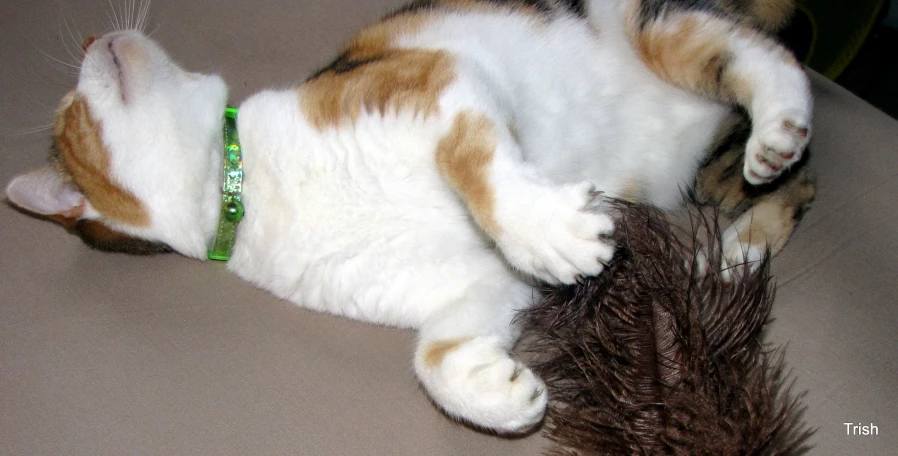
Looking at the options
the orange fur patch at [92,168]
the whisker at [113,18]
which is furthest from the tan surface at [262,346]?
the whisker at [113,18]

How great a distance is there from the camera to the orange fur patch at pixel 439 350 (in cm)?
101

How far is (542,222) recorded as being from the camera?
0.88 meters

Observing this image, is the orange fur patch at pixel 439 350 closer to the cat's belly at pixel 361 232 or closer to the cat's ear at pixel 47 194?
the cat's belly at pixel 361 232

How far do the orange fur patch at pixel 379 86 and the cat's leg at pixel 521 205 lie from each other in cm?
9

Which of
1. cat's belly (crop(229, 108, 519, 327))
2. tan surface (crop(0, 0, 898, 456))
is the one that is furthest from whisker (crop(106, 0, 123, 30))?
cat's belly (crop(229, 108, 519, 327))

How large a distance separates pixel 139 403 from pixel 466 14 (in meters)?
0.97

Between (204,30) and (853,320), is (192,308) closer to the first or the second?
(204,30)

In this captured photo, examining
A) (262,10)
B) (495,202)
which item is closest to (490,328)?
(495,202)

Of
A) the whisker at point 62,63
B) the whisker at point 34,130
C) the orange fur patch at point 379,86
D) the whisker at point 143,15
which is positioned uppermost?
the whisker at point 143,15

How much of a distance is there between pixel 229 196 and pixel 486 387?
1.91ft

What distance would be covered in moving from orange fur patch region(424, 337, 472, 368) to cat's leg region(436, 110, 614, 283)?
19 cm

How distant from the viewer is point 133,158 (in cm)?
114

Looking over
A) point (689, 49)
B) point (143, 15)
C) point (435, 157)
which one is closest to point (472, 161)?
point (435, 157)

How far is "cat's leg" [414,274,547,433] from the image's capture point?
0.93m
